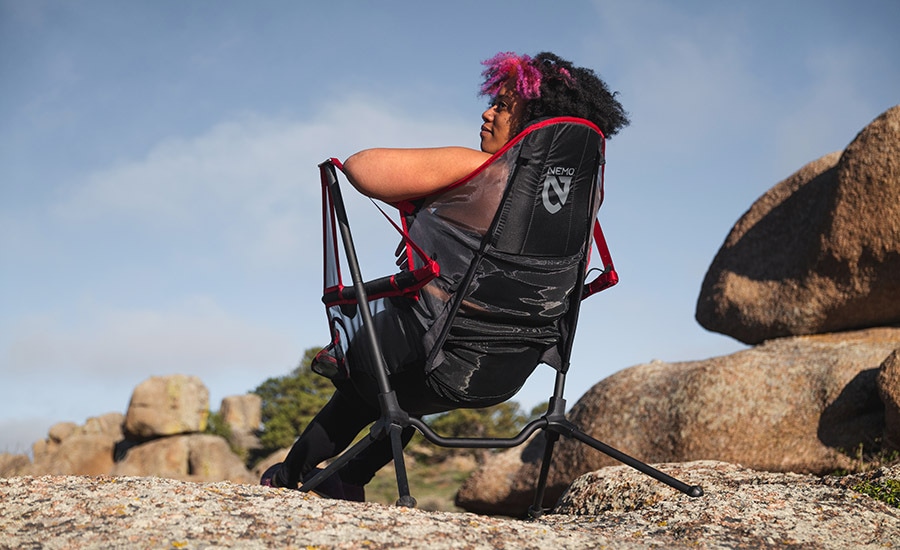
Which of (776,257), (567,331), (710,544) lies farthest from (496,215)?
(776,257)

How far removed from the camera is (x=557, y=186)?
10.1 ft

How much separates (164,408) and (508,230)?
21.8 metres

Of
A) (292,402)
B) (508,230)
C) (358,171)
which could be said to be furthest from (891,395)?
(292,402)

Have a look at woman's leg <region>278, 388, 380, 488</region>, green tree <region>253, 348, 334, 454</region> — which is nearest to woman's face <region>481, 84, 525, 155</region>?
woman's leg <region>278, 388, 380, 488</region>

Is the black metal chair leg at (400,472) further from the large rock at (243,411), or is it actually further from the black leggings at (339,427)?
the large rock at (243,411)

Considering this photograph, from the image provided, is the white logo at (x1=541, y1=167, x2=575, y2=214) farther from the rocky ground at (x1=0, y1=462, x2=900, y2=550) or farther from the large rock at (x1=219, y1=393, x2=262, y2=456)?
the large rock at (x1=219, y1=393, x2=262, y2=456)

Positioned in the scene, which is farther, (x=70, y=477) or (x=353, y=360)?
(x=353, y=360)

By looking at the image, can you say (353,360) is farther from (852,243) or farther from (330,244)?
(852,243)

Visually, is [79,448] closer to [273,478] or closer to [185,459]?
[185,459]

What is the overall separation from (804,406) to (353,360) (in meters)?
5.44

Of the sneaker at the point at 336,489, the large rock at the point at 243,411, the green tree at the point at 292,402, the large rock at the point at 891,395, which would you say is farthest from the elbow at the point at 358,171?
the large rock at the point at 243,411

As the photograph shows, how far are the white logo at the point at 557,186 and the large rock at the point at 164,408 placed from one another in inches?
854

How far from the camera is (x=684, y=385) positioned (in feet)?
26.2

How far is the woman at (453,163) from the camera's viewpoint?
300 centimetres
